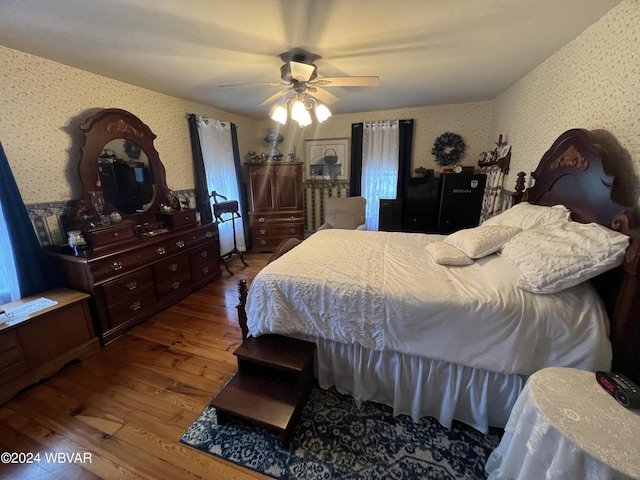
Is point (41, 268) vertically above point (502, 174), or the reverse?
point (502, 174)

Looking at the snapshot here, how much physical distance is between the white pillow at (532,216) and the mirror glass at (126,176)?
3487 millimetres

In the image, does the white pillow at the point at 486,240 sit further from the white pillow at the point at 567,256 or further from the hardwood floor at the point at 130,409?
the hardwood floor at the point at 130,409

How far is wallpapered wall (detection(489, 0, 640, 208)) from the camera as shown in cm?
136

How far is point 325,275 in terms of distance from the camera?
5.28 feet

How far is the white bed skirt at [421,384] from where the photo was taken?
4.63ft

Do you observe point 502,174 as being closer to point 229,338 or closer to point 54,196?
point 229,338

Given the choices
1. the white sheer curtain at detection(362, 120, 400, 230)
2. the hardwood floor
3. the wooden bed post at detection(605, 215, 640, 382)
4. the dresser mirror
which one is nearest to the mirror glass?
the dresser mirror

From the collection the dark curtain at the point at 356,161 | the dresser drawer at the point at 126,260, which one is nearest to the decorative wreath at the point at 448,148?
the dark curtain at the point at 356,161

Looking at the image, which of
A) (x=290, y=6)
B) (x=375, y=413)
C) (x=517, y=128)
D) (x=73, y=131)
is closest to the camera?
(x=290, y=6)

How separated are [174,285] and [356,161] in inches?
130

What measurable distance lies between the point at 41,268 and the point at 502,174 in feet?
15.3

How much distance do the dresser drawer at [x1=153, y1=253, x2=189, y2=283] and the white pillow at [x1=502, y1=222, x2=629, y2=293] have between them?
9.87 ft

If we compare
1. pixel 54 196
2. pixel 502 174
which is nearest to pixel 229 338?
pixel 54 196

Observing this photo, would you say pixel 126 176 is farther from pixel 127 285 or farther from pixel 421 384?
pixel 421 384
